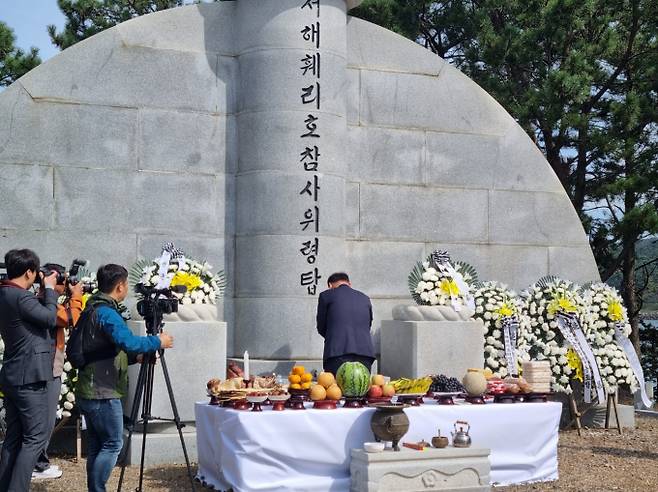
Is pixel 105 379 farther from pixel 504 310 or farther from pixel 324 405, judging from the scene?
pixel 504 310

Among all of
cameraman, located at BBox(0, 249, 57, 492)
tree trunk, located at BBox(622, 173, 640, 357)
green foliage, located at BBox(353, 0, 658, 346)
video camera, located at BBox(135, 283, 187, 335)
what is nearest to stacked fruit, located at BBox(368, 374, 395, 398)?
video camera, located at BBox(135, 283, 187, 335)

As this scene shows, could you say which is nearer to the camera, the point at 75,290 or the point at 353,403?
the point at 75,290

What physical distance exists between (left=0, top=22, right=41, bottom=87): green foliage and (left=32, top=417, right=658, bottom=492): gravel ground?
29.9ft

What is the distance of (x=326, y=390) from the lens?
6695 mm

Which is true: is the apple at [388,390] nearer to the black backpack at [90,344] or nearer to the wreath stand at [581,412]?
the black backpack at [90,344]

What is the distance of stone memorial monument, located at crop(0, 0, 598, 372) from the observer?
9.61 m

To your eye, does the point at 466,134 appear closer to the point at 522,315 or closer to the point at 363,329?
A: the point at 522,315

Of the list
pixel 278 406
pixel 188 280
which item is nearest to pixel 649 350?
pixel 188 280

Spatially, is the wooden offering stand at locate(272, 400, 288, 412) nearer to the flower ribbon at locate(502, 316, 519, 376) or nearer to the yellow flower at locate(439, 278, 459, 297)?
the yellow flower at locate(439, 278, 459, 297)

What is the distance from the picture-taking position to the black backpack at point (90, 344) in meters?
5.61

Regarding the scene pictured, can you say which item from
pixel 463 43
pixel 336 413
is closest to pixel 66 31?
pixel 463 43

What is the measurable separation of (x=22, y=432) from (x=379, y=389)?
2.60 metres

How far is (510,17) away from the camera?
15.9 meters

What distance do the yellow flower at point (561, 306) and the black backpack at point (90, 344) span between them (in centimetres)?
635
